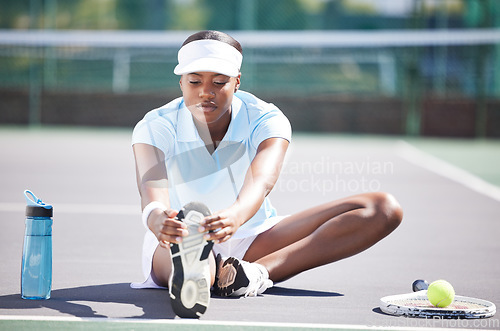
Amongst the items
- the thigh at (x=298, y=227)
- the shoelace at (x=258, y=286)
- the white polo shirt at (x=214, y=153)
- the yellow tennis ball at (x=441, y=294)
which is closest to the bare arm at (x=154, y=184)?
the white polo shirt at (x=214, y=153)

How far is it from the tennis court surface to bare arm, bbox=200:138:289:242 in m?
0.41

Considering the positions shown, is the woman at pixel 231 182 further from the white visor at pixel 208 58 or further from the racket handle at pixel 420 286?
the racket handle at pixel 420 286

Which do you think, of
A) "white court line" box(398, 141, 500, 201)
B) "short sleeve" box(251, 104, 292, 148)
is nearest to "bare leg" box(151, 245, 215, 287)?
"short sleeve" box(251, 104, 292, 148)

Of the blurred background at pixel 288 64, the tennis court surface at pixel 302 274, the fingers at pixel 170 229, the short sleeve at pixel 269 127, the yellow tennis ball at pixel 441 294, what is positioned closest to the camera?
the fingers at pixel 170 229

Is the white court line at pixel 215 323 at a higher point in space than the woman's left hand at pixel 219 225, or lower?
lower

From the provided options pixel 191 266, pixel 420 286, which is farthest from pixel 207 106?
pixel 420 286

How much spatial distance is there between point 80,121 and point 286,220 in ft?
58.2

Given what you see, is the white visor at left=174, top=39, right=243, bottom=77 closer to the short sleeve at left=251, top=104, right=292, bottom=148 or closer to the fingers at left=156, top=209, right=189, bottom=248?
the short sleeve at left=251, top=104, right=292, bottom=148

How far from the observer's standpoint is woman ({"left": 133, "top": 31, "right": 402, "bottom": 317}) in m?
4.32

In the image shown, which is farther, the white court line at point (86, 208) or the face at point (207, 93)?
the white court line at point (86, 208)

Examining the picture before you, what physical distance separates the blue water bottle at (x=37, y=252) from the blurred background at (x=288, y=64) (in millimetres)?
16584

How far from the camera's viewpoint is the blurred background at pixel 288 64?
2102 centimetres

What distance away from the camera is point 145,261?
472 centimetres

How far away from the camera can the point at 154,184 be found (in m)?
4.27
